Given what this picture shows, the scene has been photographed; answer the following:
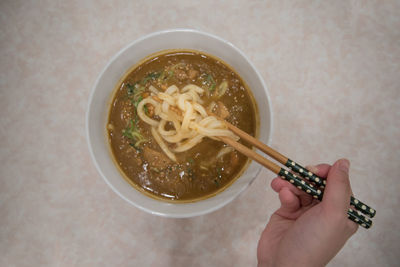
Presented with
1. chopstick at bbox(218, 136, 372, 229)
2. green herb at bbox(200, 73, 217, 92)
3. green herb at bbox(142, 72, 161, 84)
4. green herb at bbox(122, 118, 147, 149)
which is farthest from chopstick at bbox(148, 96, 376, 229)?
green herb at bbox(142, 72, 161, 84)

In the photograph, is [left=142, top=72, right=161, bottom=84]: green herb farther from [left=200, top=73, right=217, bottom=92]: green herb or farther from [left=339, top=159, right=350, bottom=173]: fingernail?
[left=339, top=159, right=350, bottom=173]: fingernail

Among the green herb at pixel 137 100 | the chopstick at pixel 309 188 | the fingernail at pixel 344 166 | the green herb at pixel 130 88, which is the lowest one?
the chopstick at pixel 309 188

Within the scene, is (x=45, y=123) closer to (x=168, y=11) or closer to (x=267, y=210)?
(x=168, y=11)

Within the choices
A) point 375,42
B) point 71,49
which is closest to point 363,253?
point 375,42

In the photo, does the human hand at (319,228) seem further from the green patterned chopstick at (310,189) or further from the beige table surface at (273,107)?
the beige table surface at (273,107)

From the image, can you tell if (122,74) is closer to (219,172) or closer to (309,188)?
(219,172)

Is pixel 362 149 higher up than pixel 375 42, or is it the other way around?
pixel 375 42

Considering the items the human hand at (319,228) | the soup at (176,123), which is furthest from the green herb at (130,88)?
the human hand at (319,228)
